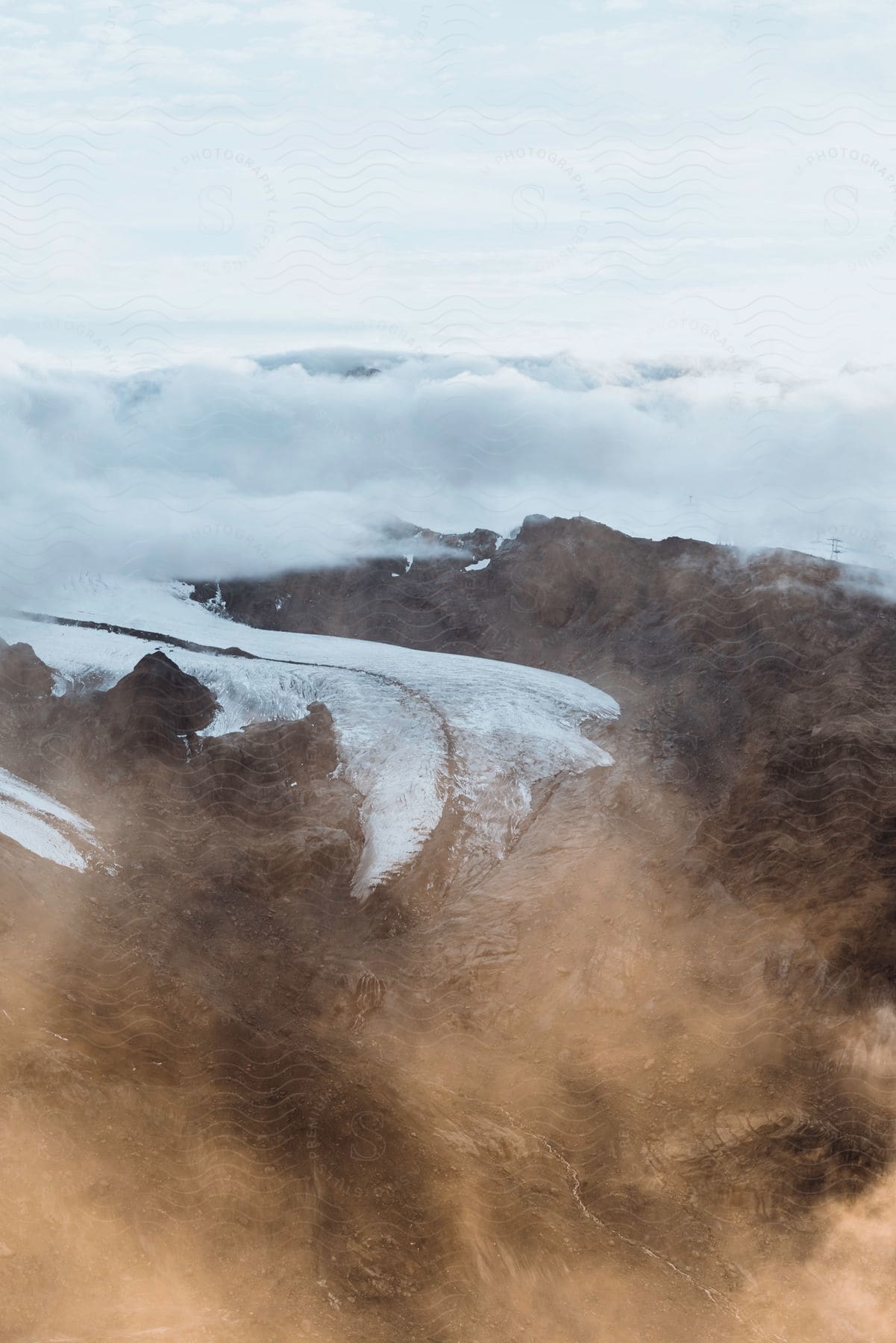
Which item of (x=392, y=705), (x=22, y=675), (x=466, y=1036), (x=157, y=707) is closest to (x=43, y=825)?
(x=157, y=707)

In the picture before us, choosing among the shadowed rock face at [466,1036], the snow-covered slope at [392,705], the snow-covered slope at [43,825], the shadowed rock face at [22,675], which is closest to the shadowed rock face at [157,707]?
the shadowed rock face at [466,1036]

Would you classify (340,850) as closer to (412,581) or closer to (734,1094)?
(734,1094)

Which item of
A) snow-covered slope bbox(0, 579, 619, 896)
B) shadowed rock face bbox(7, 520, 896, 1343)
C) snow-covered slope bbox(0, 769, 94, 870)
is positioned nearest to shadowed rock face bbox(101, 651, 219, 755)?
shadowed rock face bbox(7, 520, 896, 1343)

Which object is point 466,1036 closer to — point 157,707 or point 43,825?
point 43,825

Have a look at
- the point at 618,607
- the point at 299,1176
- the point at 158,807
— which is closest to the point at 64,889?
the point at 158,807

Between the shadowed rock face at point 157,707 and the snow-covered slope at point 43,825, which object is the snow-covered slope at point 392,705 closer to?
the shadowed rock face at point 157,707

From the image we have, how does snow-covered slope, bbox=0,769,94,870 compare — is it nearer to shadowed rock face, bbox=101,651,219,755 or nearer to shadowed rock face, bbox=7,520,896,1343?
shadowed rock face, bbox=7,520,896,1343

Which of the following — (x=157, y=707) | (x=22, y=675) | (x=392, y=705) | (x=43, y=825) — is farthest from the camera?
(x=22, y=675)
